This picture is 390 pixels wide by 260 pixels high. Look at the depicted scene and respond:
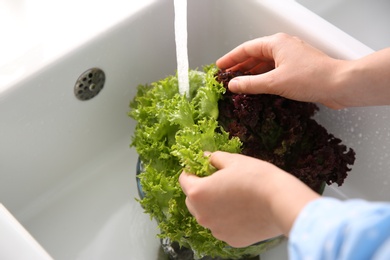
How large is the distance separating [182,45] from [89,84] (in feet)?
0.66

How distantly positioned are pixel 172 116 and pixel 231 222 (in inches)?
9.6

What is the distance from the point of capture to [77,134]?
1.11 m

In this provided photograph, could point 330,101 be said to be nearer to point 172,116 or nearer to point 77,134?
point 172,116

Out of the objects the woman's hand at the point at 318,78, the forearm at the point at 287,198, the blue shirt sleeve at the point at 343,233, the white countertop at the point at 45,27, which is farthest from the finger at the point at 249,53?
the blue shirt sleeve at the point at 343,233

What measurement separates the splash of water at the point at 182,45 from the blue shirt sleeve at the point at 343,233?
464 millimetres

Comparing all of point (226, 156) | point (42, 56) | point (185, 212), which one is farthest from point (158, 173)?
point (42, 56)

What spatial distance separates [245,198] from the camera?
675 mm

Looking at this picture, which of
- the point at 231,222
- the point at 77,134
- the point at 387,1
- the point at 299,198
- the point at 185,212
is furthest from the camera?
the point at 387,1

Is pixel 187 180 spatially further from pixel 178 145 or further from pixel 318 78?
pixel 318 78

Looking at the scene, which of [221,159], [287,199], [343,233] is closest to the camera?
[343,233]

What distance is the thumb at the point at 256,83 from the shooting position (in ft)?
2.83

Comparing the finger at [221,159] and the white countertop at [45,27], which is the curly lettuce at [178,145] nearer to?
the finger at [221,159]

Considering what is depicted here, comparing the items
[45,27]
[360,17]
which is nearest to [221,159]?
[45,27]

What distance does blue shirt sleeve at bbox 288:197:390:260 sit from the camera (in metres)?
0.48
